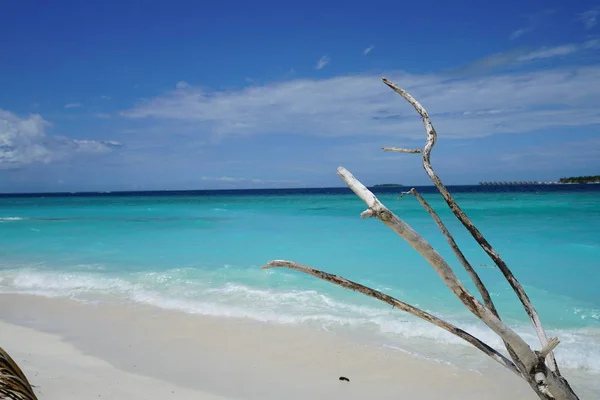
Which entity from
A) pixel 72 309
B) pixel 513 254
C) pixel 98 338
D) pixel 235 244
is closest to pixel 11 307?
pixel 72 309

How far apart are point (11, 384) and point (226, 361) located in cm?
301

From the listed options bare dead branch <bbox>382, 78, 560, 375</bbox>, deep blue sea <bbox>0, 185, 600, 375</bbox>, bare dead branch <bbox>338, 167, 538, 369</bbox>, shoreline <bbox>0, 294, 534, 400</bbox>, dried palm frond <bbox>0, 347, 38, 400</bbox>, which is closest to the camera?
bare dead branch <bbox>338, 167, 538, 369</bbox>

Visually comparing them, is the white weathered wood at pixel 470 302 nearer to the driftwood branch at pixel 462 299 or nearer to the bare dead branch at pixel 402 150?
the driftwood branch at pixel 462 299

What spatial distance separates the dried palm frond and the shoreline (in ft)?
6.21

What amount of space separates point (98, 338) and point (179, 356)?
1158 millimetres

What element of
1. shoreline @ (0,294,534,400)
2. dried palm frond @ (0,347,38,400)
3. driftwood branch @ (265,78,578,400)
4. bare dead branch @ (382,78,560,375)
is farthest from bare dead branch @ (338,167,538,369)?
shoreline @ (0,294,534,400)

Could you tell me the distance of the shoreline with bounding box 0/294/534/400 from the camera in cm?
383

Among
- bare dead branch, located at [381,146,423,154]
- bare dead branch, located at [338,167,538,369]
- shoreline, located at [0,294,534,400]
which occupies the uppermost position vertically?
bare dead branch, located at [381,146,423,154]

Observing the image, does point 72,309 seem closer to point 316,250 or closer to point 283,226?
point 316,250

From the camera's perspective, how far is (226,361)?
14.7 feet

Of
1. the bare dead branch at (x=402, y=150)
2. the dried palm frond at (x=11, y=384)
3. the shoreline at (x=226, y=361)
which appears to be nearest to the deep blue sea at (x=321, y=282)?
the shoreline at (x=226, y=361)

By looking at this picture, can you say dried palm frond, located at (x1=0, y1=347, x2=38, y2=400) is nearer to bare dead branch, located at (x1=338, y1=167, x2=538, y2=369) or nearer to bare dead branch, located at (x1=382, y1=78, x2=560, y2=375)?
bare dead branch, located at (x1=338, y1=167, x2=538, y2=369)

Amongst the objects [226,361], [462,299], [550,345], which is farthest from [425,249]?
[226,361]

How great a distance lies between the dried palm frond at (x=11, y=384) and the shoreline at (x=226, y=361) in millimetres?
1894
